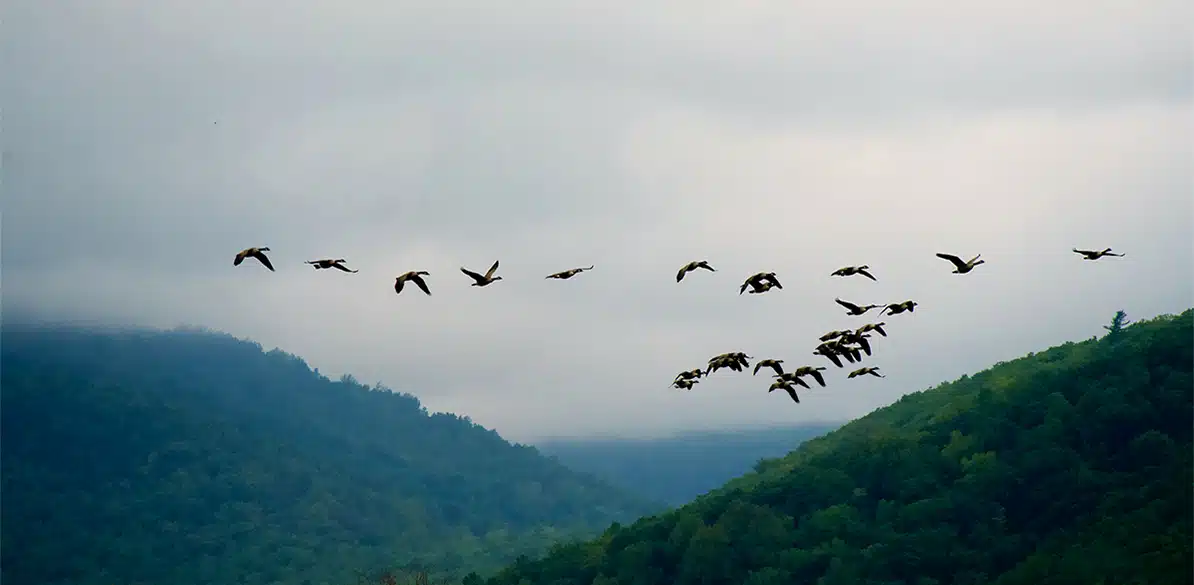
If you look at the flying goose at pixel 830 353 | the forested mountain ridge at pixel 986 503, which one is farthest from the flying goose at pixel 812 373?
the forested mountain ridge at pixel 986 503

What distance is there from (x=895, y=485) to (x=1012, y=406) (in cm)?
1871

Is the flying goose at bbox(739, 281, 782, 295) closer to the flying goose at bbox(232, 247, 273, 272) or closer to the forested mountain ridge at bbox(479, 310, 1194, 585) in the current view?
the flying goose at bbox(232, 247, 273, 272)

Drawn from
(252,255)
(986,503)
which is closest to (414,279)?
(252,255)

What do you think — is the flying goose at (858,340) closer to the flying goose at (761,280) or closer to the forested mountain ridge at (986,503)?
the flying goose at (761,280)

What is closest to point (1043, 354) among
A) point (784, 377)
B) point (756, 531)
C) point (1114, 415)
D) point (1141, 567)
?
point (1114, 415)

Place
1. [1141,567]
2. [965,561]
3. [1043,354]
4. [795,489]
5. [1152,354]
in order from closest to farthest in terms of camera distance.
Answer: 1. [1141,567]
2. [965,561]
3. [1152,354]
4. [795,489]
5. [1043,354]

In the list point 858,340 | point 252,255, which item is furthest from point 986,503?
point 252,255

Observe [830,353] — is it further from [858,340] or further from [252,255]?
[252,255]

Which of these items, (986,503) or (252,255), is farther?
(986,503)

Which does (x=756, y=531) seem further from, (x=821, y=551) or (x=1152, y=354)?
(x=1152, y=354)

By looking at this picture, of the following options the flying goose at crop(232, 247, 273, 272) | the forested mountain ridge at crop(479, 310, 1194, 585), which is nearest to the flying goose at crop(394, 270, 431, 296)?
the flying goose at crop(232, 247, 273, 272)

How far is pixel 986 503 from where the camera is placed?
482ft

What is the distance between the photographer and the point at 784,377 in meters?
48.0

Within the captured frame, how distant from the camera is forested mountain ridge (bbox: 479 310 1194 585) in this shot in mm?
132875
